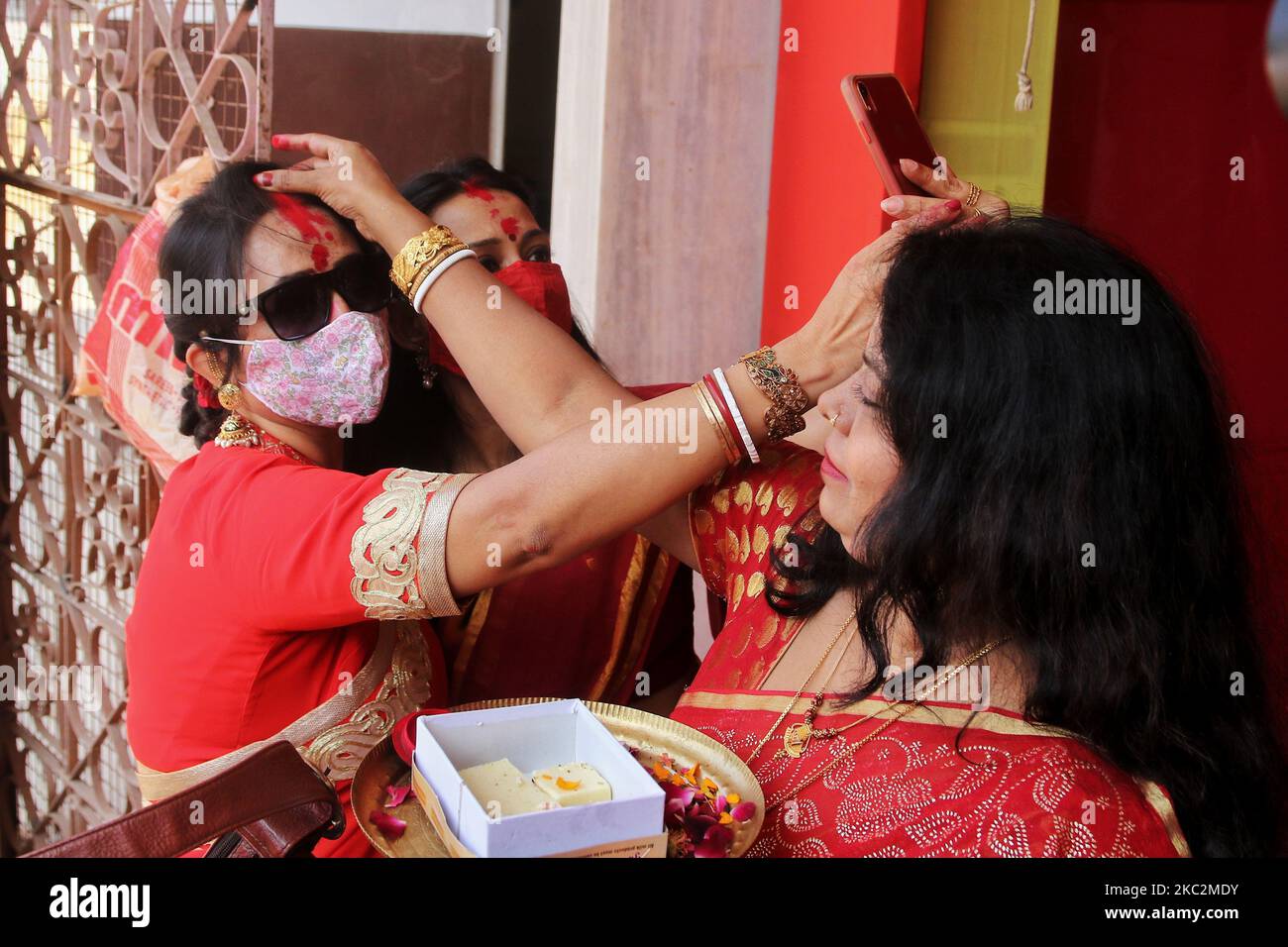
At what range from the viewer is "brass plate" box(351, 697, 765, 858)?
1203 mm

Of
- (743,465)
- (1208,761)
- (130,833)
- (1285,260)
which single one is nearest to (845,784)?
(1208,761)

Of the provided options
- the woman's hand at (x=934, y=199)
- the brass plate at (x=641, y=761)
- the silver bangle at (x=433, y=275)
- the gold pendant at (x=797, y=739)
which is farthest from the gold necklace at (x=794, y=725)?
the silver bangle at (x=433, y=275)

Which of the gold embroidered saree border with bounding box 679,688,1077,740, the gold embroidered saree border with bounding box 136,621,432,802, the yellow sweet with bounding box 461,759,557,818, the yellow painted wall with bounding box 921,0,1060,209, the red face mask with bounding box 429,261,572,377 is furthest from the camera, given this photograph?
the yellow painted wall with bounding box 921,0,1060,209

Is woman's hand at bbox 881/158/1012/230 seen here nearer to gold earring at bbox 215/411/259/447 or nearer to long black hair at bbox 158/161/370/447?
long black hair at bbox 158/161/370/447

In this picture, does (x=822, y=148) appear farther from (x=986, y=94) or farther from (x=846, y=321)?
(x=846, y=321)

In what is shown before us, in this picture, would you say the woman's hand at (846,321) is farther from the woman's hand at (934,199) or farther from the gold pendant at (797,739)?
the gold pendant at (797,739)

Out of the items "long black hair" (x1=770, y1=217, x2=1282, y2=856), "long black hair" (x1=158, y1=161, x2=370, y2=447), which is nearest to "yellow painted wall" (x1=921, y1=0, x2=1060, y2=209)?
"long black hair" (x1=770, y1=217, x2=1282, y2=856)

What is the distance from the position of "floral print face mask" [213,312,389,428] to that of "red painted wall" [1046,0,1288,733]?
4.57 feet

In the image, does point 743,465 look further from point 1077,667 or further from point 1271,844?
point 1271,844

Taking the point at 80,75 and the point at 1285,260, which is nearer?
the point at 1285,260

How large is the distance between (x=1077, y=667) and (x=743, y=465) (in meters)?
0.59

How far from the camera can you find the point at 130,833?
1.17 meters

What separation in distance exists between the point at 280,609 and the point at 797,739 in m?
0.68

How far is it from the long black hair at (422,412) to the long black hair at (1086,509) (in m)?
0.92
